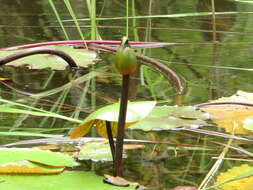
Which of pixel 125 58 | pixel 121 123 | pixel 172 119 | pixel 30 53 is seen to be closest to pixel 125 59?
pixel 125 58

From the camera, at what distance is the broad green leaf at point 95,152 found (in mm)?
996

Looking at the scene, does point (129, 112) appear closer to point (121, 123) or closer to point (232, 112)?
point (121, 123)

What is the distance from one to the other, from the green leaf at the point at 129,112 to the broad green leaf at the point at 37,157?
0.09 meters

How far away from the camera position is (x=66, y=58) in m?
1.70

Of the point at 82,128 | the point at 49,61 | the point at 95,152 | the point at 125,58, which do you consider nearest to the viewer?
the point at 125,58

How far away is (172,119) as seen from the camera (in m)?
1.21

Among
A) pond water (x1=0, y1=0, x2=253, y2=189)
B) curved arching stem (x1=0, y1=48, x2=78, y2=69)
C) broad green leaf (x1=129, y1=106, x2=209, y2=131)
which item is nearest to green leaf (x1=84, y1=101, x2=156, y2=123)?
pond water (x1=0, y1=0, x2=253, y2=189)

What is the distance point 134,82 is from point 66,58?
24cm

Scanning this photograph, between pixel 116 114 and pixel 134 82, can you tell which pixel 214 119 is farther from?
pixel 116 114

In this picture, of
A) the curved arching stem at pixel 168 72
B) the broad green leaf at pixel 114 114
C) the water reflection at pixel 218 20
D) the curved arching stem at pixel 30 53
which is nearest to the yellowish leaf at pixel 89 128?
the broad green leaf at pixel 114 114

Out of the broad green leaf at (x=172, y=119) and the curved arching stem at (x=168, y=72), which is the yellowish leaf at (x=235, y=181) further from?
the curved arching stem at (x=168, y=72)

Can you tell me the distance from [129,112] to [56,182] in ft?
0.45

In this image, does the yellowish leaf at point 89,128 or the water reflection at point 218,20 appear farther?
the water reflection at point 218,20

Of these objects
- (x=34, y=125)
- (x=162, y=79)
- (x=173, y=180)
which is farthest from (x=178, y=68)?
(x=173, y=180)
